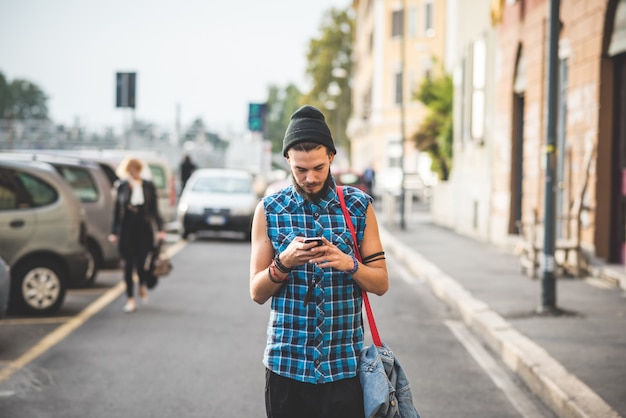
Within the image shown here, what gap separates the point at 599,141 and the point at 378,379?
10455 mm

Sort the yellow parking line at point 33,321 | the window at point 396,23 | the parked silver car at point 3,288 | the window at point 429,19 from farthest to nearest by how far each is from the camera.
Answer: the window at point 396,23 < the window at point 429,19 < the yellow parking line at point 33,321 < the parked silver car at point 3,288

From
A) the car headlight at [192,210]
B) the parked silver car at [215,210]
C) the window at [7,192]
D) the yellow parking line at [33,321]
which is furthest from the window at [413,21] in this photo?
the yellow parking line at [33,321]

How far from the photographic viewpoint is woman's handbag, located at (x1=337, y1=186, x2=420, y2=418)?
345 centimetres

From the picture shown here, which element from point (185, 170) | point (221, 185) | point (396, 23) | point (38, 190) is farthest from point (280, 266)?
point (396, 23)

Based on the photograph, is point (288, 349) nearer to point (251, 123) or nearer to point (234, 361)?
point (234, 361)

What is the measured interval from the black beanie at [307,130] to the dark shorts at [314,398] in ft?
2.74

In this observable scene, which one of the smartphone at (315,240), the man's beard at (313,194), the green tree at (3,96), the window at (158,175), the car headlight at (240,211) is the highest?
the green tree at (3,96)

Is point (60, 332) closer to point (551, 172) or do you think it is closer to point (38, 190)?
point (38, 190)

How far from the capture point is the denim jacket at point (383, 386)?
3446 millimetres

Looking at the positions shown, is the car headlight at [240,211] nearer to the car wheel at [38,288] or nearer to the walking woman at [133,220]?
the walking woman at [133,220]

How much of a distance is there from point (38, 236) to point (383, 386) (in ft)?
25.1

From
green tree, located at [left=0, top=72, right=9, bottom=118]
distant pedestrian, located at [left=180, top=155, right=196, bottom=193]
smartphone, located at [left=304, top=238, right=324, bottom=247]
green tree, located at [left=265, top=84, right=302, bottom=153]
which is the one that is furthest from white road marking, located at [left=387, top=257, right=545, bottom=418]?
green tree, located at [left=265, top=84, right=302, bottom=153]

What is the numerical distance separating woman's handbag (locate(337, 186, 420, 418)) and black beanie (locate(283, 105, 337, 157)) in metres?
0.21

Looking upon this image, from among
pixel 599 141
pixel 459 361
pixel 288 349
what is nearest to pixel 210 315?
pixel 459 361
